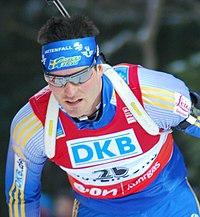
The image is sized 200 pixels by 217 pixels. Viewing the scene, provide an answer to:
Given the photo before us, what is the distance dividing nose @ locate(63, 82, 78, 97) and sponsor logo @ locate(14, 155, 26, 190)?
45 cm

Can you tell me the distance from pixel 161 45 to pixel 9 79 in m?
1.46

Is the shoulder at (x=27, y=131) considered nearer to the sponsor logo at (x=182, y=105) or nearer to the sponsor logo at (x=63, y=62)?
the sponsor logo at (x=63, y=62)

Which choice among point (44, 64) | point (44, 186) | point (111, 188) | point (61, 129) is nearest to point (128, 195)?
point (111, 188)

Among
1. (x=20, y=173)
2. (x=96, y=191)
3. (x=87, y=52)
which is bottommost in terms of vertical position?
Result: (x=96, y=191)

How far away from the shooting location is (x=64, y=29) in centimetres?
314

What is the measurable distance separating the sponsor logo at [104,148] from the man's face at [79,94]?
5.3 inches

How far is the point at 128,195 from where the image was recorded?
3.44 metres

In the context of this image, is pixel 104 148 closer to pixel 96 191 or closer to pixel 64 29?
pixel 96 191

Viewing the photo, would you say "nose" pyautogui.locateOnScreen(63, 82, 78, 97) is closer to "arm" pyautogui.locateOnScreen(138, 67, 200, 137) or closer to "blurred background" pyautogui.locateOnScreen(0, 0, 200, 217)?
"arm" pyautogui.locateOnScreen(138, 67, 200, 137)

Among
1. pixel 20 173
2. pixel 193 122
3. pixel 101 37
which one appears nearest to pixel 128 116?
pixel 193 122

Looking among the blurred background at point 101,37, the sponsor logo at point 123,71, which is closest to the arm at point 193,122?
the sponsor logo at point 123,71

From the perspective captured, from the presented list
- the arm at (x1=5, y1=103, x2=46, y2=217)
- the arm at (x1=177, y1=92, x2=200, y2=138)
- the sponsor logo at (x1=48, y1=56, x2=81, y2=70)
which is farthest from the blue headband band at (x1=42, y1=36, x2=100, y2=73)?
the arm at (x1=177, y1=92, x2=200, y2=138)

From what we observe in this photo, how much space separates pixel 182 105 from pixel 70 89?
1.57 ft

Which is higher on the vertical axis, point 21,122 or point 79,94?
point 79,94
